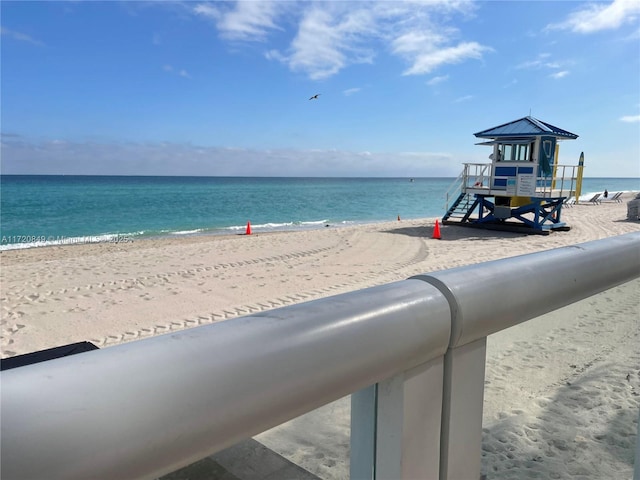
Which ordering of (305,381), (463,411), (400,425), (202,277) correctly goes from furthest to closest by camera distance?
(202,277), (463,411), (400,425), (305,381)

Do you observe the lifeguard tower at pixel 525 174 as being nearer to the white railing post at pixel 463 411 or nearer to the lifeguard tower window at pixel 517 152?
the lifeguard tower window at pixel 517 152

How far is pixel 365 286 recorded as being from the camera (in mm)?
9766

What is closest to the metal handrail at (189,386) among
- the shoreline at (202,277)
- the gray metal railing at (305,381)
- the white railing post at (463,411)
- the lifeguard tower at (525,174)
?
the gray metal railing at (305,381)

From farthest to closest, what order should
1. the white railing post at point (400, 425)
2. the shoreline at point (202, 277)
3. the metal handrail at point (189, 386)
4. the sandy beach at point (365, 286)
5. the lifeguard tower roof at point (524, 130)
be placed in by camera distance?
the lifeguard tower roof at point (524, 130) → the shoreline at point (202, 277) → the sandy beach at point (365, 286) → the white railing post at point (400, 425) → the metal handrail at point (189, 386)

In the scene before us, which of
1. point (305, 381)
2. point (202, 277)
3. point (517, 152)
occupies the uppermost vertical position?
point (517, 152)

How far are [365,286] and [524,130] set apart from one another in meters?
11.8

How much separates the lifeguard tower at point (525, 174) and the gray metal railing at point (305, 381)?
1800 cm

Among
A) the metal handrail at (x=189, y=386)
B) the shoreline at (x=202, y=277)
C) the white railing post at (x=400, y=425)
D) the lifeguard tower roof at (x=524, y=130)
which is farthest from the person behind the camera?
the lifeguard tower roof at (x=524, y=130)

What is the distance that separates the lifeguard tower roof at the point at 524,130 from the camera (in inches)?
686

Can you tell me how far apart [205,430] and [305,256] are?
13685 millimetres

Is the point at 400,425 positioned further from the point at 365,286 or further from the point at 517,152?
the point at 517,152

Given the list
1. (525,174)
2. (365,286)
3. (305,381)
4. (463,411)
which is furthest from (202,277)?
(525,174)

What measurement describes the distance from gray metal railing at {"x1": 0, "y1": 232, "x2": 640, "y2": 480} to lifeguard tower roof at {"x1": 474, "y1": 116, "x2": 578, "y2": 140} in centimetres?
1803

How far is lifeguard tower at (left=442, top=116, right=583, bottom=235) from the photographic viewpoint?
17688 millimetres
